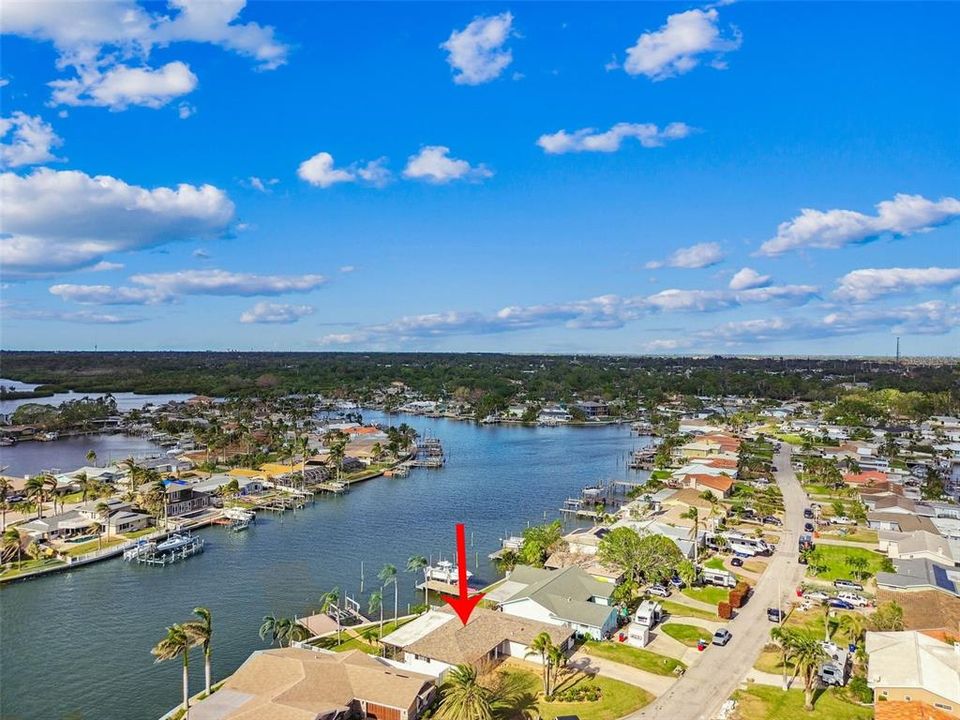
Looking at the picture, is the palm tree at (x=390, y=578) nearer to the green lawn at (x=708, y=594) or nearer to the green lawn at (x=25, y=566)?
the green lawn at (x=708, y=594)

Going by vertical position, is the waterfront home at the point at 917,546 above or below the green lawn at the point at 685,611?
above

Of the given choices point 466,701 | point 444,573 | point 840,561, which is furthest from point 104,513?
point 840,561

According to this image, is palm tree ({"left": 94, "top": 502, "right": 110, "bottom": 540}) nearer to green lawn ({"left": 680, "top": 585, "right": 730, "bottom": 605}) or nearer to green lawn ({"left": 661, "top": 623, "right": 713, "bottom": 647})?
green lawn ({"left": 661, "top": 623, "right": 713, "bottom": 647})

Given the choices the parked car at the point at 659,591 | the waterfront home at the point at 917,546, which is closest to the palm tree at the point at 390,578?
the parked car at the point at 659,591

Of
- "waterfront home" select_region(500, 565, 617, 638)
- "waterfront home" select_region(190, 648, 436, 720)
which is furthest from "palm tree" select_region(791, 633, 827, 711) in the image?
"waterfront home" select_region(190, 648, 436, 720)

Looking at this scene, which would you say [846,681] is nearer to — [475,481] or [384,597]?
[384,597]
